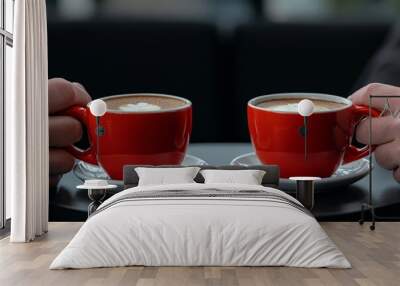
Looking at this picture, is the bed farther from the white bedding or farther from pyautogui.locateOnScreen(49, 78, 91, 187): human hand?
pyautogui.locateOnScreen(49, 78, 91, 187): human hand

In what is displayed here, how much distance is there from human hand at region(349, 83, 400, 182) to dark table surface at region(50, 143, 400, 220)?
4.0 inches

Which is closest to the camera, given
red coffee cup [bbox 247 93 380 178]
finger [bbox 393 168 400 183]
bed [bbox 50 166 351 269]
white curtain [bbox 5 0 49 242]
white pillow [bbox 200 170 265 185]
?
bed [bbox 50 166 351 269]

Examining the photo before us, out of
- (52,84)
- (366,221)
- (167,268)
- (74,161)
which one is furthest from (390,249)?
(52,84)

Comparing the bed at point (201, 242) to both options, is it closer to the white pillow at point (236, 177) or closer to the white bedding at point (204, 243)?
the white bedding at point (204, 243)

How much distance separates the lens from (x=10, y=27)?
5.17m

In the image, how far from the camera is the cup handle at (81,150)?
5.34 meters

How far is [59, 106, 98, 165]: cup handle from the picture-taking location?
5335mm

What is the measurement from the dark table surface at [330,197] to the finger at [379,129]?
0.92ft

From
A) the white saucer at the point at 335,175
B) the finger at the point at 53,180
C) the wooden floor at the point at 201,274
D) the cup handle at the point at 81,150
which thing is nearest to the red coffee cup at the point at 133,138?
the cup handle at the point at 81,150

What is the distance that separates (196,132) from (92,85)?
36.0 inches

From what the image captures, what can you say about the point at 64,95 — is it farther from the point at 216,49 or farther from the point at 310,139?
the point at 310,139

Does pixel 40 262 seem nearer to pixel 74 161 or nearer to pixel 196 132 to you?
pixel 74 161

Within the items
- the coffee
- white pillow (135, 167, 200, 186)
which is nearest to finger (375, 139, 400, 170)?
the coffee

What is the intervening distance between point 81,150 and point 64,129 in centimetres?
20
